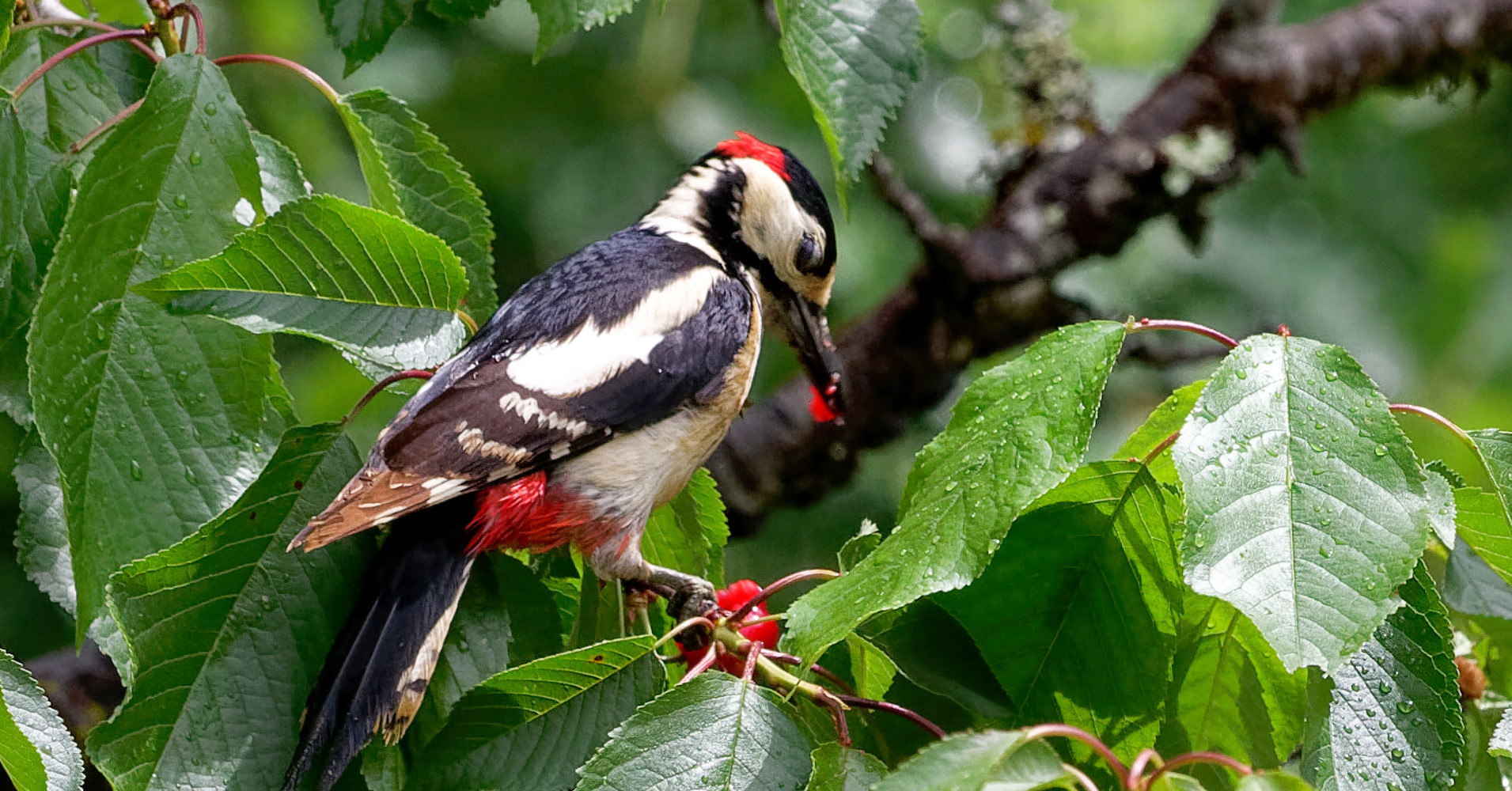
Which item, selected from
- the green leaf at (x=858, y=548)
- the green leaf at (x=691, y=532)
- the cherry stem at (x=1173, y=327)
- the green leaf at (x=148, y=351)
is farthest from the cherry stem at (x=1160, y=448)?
the green leaf at (x=148, y=351)

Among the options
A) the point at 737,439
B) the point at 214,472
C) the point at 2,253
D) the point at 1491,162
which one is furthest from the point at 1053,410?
the point at 1491,162

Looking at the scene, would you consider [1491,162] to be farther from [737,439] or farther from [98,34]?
[98,34]

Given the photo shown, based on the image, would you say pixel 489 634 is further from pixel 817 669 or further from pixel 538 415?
pixel 817 669

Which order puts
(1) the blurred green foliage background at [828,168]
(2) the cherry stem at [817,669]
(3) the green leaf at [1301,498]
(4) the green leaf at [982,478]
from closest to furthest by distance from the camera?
(3) the green leaf at [1301,498]
(4) the green leaf at [982,478]
(2) the cherry stem at [817,669]
(1) the blurred green foliage background at [828,168]

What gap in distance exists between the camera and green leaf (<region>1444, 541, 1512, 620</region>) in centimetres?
162

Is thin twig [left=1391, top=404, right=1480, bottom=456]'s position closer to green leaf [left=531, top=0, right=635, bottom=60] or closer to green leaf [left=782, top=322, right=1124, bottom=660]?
green leaf [left=782, top=322, right=1124, bottom=660]

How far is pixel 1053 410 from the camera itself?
150 centimetres

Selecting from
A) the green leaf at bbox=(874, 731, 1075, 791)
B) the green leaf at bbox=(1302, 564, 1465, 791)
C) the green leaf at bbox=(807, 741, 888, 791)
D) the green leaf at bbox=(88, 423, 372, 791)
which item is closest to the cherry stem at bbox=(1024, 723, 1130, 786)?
the green leaf at bbox=(874, 731, 1075, 791)

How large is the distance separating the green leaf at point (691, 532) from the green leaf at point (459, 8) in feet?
2.48

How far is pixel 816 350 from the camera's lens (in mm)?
2545

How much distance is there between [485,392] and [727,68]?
4.07 meters

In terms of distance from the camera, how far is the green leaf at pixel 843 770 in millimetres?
1453

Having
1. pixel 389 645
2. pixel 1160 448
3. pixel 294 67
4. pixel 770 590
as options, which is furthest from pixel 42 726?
pixel 1160 448

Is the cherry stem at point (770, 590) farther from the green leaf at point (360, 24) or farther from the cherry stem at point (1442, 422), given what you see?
the green leaf at point (360, 24)
